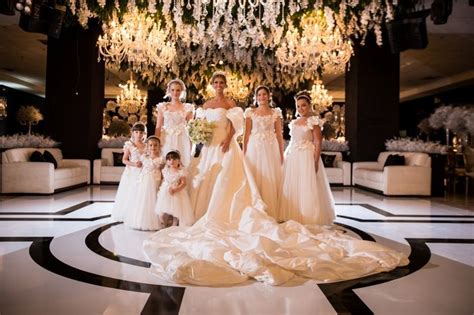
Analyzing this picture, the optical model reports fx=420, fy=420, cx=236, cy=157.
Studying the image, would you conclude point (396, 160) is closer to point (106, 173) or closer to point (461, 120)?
point (461, 120)

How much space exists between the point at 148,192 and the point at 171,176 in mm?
383

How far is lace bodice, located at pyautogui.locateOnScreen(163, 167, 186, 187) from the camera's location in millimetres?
4328

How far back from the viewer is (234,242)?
133 inches

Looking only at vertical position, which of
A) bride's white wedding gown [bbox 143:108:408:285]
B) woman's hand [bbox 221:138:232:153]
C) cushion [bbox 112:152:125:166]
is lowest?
bride's white wedding gown [bbox 143:108:408:285]

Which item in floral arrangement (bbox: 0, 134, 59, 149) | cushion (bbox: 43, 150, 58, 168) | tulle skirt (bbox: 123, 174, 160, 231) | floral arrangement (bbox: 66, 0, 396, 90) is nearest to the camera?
tulle skirt (bbox: 123, 174, 160, 231)

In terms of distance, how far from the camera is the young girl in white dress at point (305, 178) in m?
4.55

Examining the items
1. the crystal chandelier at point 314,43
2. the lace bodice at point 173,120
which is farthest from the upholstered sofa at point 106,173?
the lace bodice at point 173,120

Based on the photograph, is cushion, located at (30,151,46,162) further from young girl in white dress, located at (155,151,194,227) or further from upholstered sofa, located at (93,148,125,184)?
young girl in white dress, located at (155,151,194,227)

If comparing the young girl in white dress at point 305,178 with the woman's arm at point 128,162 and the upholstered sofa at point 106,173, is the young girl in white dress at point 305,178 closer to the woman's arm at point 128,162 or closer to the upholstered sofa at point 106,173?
the woman's arm at point 128,162

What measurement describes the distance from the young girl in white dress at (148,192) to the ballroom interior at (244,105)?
0.51 feet

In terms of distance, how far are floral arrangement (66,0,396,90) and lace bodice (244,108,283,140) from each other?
1.51 meters

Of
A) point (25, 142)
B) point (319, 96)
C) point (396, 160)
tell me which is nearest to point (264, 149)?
point (396, 160)

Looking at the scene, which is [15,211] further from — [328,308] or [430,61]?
[430,61]

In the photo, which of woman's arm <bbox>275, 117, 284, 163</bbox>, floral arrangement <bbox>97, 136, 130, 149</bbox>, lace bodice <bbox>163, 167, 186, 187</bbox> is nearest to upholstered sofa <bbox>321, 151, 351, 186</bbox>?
floral arrangement <bbox>97, 136, 130, 149</bbox>
